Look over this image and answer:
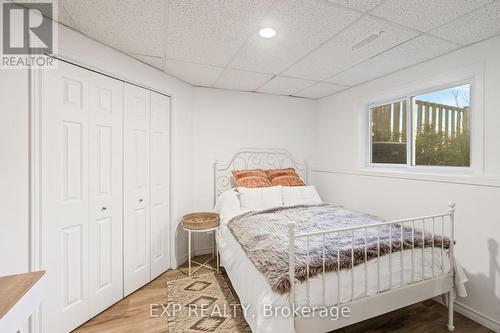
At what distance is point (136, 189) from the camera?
241 cm

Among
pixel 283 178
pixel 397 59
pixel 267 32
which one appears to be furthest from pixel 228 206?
pixel 397 59

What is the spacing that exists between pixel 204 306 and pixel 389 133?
2.94m

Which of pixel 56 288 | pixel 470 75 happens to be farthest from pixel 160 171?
pixel 470 75

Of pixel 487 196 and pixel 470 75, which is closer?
pixel 487 196

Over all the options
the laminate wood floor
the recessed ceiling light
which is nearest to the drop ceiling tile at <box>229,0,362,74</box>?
the recessed ceiling light

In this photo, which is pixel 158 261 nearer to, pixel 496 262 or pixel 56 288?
pixel 56 288

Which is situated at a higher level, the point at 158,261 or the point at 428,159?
the point at 428,159

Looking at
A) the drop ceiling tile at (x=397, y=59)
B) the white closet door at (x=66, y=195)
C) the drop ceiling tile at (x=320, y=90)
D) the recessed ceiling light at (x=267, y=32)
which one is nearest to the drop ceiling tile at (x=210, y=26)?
the recessed ceiling light at (x=267, y=32)

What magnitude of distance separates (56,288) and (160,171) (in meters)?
1.35

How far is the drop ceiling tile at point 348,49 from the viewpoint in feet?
5.77

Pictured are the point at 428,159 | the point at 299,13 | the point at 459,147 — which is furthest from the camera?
the point at 428,159

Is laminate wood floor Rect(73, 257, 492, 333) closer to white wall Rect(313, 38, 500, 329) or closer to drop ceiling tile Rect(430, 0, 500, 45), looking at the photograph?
white wall Rect(313, 38, 500, 329)

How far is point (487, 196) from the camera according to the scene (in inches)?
74.9

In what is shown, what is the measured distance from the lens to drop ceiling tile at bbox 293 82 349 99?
3.20 m
